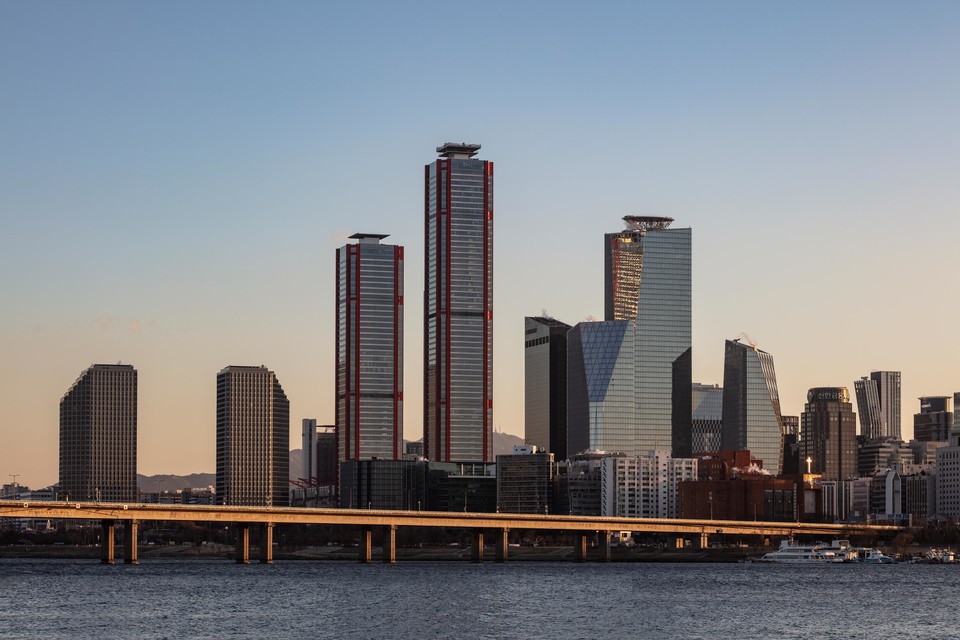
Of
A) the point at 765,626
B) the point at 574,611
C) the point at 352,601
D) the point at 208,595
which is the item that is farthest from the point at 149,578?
the point at 765,626

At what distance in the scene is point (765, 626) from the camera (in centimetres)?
12619

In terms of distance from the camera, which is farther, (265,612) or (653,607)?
(653,607)

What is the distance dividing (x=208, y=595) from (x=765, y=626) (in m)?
53.5

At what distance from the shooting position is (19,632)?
114m

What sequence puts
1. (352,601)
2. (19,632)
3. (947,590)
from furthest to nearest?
(947,590), (352,601), (19,632)

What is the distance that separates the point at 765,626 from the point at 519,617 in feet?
60.8

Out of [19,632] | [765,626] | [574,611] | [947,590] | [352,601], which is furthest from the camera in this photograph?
[947,590]

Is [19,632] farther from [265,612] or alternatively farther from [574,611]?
[574,611]

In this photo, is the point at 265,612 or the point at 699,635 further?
the point at 265,612

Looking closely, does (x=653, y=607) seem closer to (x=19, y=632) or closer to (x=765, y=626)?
(x=765, y=626)

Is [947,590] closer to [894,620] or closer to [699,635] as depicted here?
[894,620]

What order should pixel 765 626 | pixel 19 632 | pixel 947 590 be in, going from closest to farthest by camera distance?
1. pixel 19 632
2. pixel 765 626
3. pixel 947 590

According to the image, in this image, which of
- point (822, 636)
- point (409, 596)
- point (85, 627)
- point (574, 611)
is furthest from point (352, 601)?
point (822, 636)

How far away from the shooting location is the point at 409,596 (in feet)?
507
